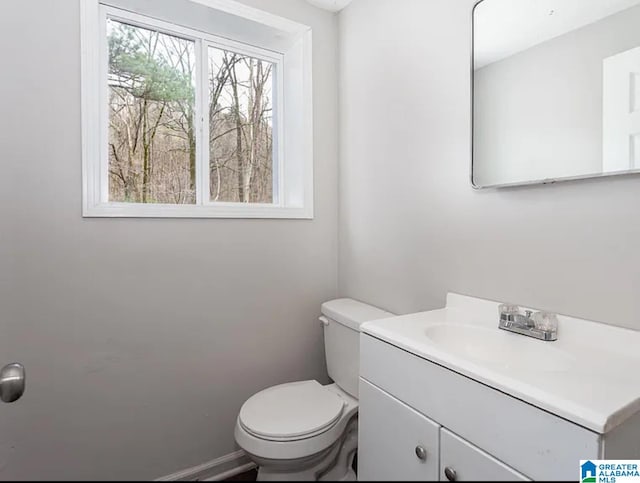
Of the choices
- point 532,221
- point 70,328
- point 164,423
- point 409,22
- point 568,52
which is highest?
point 409,22

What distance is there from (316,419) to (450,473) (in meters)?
0.63

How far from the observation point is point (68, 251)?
1318 mm

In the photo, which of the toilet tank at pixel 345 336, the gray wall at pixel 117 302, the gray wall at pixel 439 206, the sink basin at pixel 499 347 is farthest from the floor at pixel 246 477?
the sink basin at pixel 499 347

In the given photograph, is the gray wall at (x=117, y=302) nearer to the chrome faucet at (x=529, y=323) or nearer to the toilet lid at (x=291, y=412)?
the toilet lid at (x=291, y=412)

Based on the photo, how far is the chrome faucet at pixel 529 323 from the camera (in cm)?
100

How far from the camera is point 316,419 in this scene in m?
1.35

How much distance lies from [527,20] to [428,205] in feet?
2.19

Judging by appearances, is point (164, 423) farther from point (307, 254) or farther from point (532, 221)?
point (532, 221)

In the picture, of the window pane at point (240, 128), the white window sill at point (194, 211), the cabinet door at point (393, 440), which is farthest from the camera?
the window pane at point (240, 128)

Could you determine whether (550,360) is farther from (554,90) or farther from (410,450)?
(554,90)

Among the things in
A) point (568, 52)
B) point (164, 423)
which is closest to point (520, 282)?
point (568, 52)

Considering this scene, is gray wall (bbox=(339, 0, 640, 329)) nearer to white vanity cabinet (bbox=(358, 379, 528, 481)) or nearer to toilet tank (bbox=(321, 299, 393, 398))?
toilet tank (bbox=(321, 299, 393, 398))

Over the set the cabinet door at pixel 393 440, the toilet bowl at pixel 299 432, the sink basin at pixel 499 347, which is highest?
the sink basin at pixel 499 347

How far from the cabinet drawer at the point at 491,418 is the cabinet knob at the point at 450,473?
0.29ft
